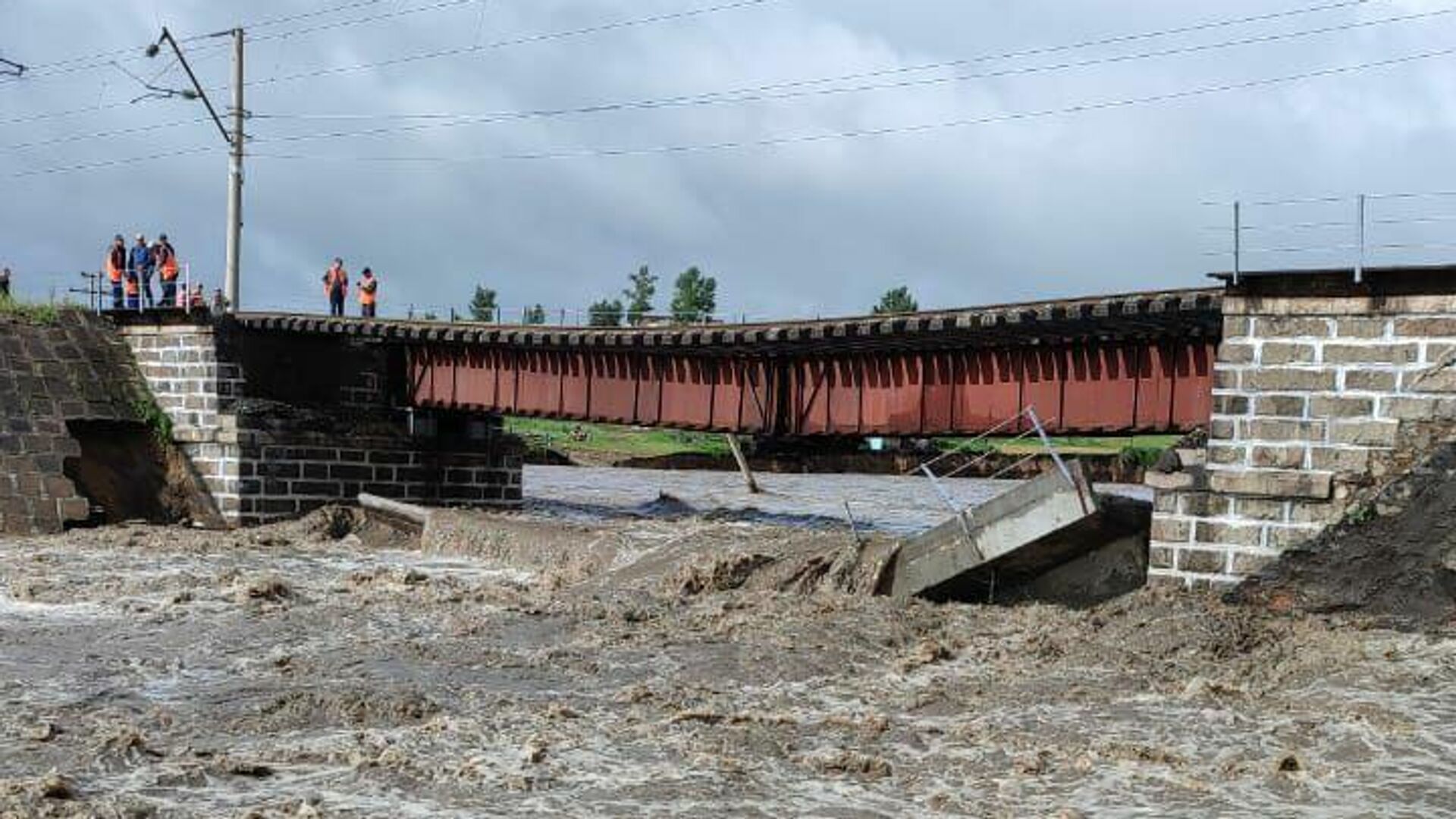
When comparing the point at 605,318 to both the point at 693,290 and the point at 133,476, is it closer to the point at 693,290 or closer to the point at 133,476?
the point at 133,476

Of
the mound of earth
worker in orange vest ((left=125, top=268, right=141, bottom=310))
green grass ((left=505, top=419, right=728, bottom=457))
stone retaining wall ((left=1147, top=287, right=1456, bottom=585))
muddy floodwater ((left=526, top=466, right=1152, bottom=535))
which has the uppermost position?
worker in orange vest ((left=125, top=268, right=141, bottom=310))

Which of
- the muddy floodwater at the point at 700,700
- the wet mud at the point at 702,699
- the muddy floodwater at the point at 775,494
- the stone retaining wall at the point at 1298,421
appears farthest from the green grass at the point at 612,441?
the stone retaining wall at the point at 1298,421

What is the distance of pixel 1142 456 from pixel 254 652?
129 feet

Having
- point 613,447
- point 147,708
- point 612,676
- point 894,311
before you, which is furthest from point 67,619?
point 613,447

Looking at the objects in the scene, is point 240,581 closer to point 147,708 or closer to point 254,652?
point 254,652

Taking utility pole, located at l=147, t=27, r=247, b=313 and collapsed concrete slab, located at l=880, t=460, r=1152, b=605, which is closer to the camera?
collapsed concrete slab, located at l=880, t=460, r=1152, b=605

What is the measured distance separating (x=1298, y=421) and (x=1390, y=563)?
160cm

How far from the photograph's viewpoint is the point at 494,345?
29094 millimetres

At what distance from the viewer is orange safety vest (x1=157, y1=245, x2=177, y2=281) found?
32125mm

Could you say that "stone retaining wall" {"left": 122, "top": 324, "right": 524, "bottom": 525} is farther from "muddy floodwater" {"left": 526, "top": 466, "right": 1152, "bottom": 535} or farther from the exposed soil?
"muddy floodwater" {"left": 526, "top": 466, "right": 1152, "bottom": 535}

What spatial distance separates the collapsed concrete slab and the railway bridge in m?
2.72

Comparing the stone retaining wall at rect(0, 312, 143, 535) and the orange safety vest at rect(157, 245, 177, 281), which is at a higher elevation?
the orange safety vest at rect(157, 245, 177, 281)

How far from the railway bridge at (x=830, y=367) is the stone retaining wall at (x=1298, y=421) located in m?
2.37

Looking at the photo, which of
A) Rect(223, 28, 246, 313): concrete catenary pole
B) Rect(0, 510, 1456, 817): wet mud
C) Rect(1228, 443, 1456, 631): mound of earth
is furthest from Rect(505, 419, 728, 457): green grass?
Rect(1228, 443, 1456, 631): mound of earth
